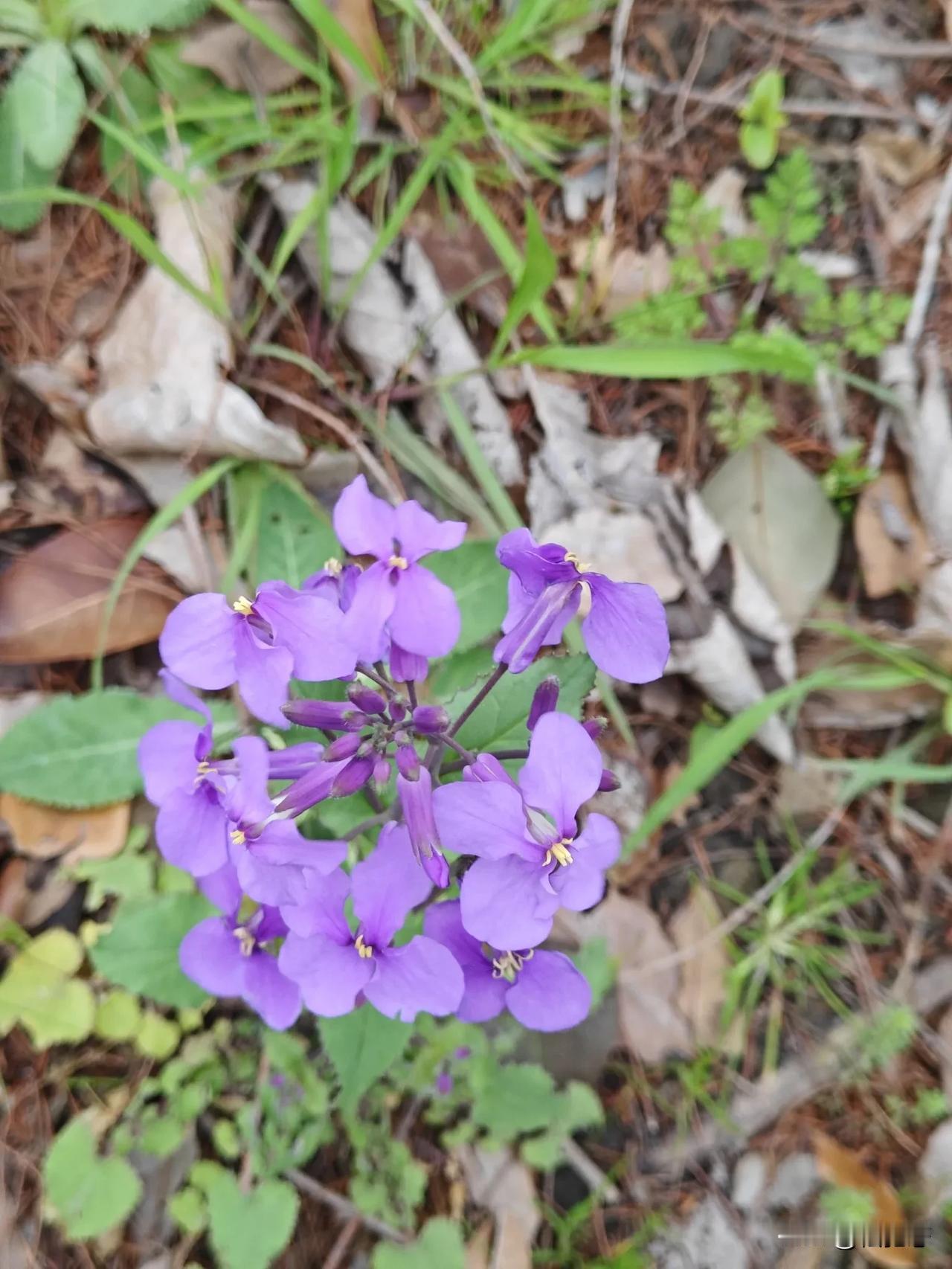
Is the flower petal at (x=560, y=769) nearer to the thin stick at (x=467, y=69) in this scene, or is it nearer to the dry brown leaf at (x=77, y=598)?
the dry brown leaf at (x=77, y=598)

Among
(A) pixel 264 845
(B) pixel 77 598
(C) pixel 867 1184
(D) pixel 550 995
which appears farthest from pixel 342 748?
(C) pixel 867 1184

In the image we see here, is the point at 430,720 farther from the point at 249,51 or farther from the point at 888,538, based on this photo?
the point at 249,51

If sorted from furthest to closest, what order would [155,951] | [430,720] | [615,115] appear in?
[615,115] < [155,951] < [430,720]

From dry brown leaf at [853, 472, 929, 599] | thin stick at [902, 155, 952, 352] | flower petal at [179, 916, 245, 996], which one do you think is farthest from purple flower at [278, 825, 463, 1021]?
thin stick at [902, 155, 952, 352]

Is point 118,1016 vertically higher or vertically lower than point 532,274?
lower

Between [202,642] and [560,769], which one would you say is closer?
[560,769]

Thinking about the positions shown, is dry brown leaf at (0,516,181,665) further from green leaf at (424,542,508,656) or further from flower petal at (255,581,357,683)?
flower petal at (255,581,357,683)

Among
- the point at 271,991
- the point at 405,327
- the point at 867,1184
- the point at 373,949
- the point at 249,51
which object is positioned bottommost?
the point at 867,1184
